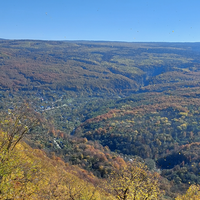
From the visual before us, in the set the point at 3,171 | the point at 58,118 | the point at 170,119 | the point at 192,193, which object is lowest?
the point at 58,118

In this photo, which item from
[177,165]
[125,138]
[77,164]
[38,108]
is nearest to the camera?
[77,164]

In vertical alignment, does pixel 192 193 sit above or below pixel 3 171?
below

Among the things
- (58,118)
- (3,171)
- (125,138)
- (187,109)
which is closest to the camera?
(3,171)

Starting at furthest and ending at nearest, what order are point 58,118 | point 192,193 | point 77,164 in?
point 58,118, point 77,164, point 192,193

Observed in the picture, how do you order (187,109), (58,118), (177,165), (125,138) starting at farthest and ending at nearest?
(58,118)
(187,109)
(125,138)
(177,165)

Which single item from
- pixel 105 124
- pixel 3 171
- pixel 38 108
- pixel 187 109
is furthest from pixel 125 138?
pixel 38 108

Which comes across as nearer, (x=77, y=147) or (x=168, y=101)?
(x=77, y=147)

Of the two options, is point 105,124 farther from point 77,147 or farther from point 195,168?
point 195,168

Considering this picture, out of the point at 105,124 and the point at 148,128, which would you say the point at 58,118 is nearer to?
the point at 105,124

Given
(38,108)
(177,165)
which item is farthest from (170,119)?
(38,108)
